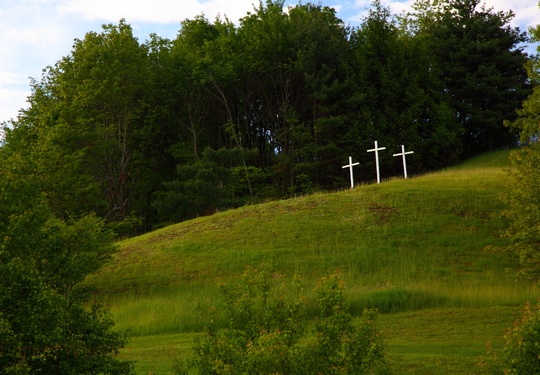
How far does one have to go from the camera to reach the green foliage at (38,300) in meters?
9.21

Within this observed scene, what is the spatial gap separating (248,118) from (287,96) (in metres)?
4.61

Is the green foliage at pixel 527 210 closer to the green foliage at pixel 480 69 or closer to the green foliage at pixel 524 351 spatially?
the green foliage at pixel 524 351

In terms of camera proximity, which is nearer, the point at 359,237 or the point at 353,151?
the point at 359,237

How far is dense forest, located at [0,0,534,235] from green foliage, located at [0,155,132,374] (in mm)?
28571

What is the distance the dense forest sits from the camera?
44875 mm

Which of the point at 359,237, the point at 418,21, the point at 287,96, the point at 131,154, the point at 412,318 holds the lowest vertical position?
the point at 412,318

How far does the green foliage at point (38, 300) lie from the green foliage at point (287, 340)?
1.83 m

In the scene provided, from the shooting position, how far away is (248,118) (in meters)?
55.7

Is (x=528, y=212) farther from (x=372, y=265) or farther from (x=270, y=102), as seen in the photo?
(x=270, y=102)

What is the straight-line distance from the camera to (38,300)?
30.2ft

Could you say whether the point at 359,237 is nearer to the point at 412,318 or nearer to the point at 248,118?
the point at 412,318

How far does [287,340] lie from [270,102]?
4710cm

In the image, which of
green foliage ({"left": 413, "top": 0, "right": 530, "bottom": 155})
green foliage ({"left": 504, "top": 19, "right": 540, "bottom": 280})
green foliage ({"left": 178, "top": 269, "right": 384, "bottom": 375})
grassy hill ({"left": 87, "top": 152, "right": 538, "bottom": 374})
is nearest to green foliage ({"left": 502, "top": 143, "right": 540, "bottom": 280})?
green foliage ({"left": 504, "top": 19, "right": 540, "bottom": 280})

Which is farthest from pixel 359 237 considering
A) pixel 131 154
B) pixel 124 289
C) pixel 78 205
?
pixel 131 154
